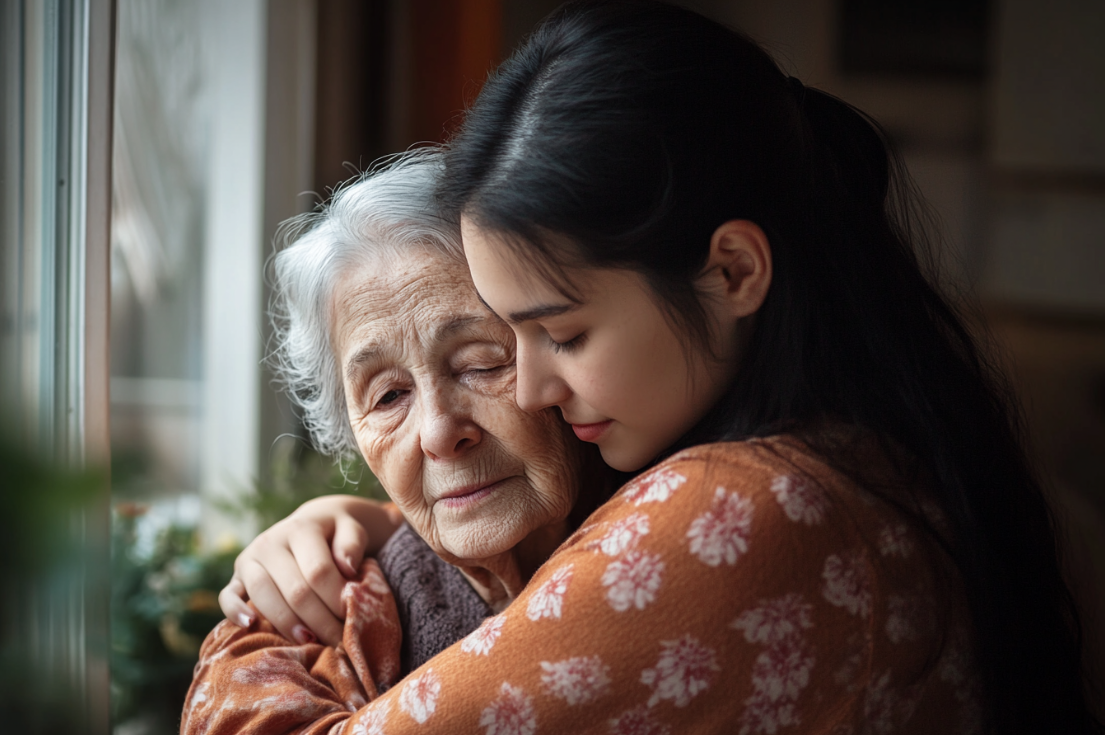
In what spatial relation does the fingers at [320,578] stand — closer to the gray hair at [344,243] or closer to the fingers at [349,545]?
the fingers at [349,545]

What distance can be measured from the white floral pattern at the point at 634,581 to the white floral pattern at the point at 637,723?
3.8 inches

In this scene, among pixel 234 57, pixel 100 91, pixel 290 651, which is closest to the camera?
pixel 100 91

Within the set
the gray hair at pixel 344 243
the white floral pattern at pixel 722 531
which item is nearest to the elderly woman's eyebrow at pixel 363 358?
the gray hair at pixel 344 243

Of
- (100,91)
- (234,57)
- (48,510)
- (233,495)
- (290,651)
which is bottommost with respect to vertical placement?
(233,495)

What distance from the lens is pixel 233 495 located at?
8.95 ft

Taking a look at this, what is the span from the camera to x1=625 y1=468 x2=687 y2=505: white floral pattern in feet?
2.70

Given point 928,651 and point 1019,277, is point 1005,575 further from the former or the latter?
point 1019,277

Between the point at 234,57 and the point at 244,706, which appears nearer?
the point at 244,706

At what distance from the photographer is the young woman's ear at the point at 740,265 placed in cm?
95

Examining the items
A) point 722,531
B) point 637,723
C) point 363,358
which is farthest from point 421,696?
point 363,358

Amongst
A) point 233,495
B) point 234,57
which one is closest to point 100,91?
point 233,495

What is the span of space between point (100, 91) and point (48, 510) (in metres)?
0.90

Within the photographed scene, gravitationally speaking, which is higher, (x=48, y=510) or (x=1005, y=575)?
(x=48, y=510)

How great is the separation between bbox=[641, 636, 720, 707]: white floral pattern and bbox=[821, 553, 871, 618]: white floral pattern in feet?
0.41
